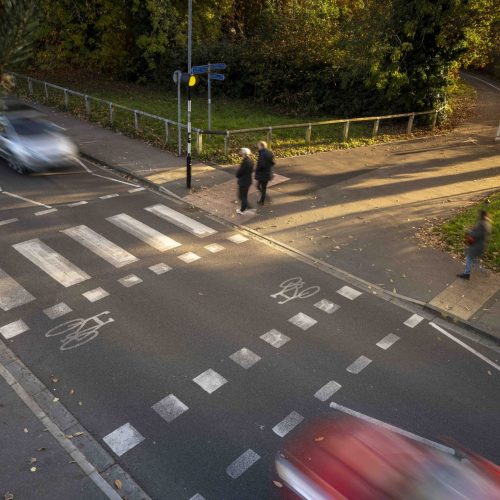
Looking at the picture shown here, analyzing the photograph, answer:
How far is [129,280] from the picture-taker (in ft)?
29.1

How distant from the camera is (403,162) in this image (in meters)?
17.2

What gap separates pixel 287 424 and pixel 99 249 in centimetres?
588

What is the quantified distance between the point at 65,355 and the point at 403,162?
46.7 feet

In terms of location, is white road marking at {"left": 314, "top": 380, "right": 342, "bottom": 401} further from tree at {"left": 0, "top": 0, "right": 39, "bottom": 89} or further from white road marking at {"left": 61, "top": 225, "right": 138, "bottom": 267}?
tree at {"left": 0, "top": 0, "right": 39, "bottom": 89}

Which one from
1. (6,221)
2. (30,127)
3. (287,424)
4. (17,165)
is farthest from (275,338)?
(30,127)

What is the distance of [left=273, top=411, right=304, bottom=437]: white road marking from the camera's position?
19.1 ft

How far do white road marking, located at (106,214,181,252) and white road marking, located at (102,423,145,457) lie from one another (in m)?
4.88

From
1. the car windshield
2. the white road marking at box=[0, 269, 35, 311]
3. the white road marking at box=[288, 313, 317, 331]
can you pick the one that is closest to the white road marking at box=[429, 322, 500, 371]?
the white road marking at box=[288, 313, 317, 331]

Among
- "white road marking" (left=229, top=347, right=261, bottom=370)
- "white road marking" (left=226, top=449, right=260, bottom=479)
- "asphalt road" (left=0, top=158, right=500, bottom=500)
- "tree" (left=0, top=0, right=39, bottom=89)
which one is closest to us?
"tree" (left=0, top=0, right=39, bottom=89)

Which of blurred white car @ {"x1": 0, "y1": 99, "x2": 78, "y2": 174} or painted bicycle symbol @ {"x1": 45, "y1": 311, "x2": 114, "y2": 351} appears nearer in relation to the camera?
painted bicycle symbol @ {"x1": 45, "y1": 311, "x2": 114, "y2": 351}

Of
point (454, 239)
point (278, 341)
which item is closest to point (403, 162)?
point (454, 239)

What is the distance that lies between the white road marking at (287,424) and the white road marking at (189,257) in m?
4.47

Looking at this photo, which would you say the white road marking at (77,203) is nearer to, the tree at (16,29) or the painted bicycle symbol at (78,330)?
the painted bicycle symbol at (78,330)

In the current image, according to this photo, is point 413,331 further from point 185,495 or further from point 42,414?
point 42,414
